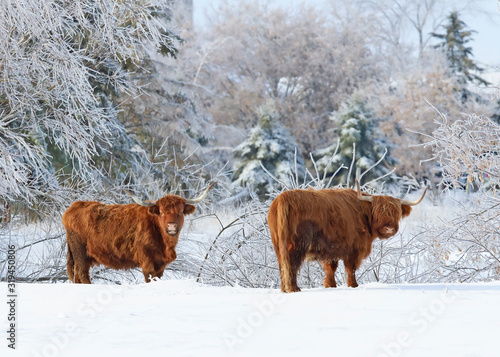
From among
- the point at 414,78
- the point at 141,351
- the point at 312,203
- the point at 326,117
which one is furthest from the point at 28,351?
the point at 326,117

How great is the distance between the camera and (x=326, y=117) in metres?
41.0

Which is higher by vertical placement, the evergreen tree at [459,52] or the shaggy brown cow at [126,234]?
the evergreen tree at [459,52]

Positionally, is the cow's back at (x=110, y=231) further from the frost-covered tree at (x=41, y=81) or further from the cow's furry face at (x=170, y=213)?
the frost-covered tree at (x=41, y=81)

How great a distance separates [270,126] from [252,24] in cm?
1745

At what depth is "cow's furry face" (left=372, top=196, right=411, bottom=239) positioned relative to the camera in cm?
644

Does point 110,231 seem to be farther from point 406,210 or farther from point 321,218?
point 406,210

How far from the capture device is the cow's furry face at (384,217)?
6.44 m

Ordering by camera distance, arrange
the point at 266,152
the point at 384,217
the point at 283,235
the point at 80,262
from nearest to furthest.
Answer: the point at 283,235
the point at 384,217
the point at 80,262
the point at 266,152

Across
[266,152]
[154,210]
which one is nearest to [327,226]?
[154,210]

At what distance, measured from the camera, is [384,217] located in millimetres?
6441

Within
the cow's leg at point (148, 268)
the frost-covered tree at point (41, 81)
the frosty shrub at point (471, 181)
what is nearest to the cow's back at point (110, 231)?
the cow's leg at point (148, 268)

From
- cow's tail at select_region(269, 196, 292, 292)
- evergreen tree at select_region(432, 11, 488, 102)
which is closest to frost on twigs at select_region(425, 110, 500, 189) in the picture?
cow's tail at select_region(269, 196, 292, 292)

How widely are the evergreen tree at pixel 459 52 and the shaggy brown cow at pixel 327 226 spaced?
1291 inches

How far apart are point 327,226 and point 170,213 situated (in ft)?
7.37
